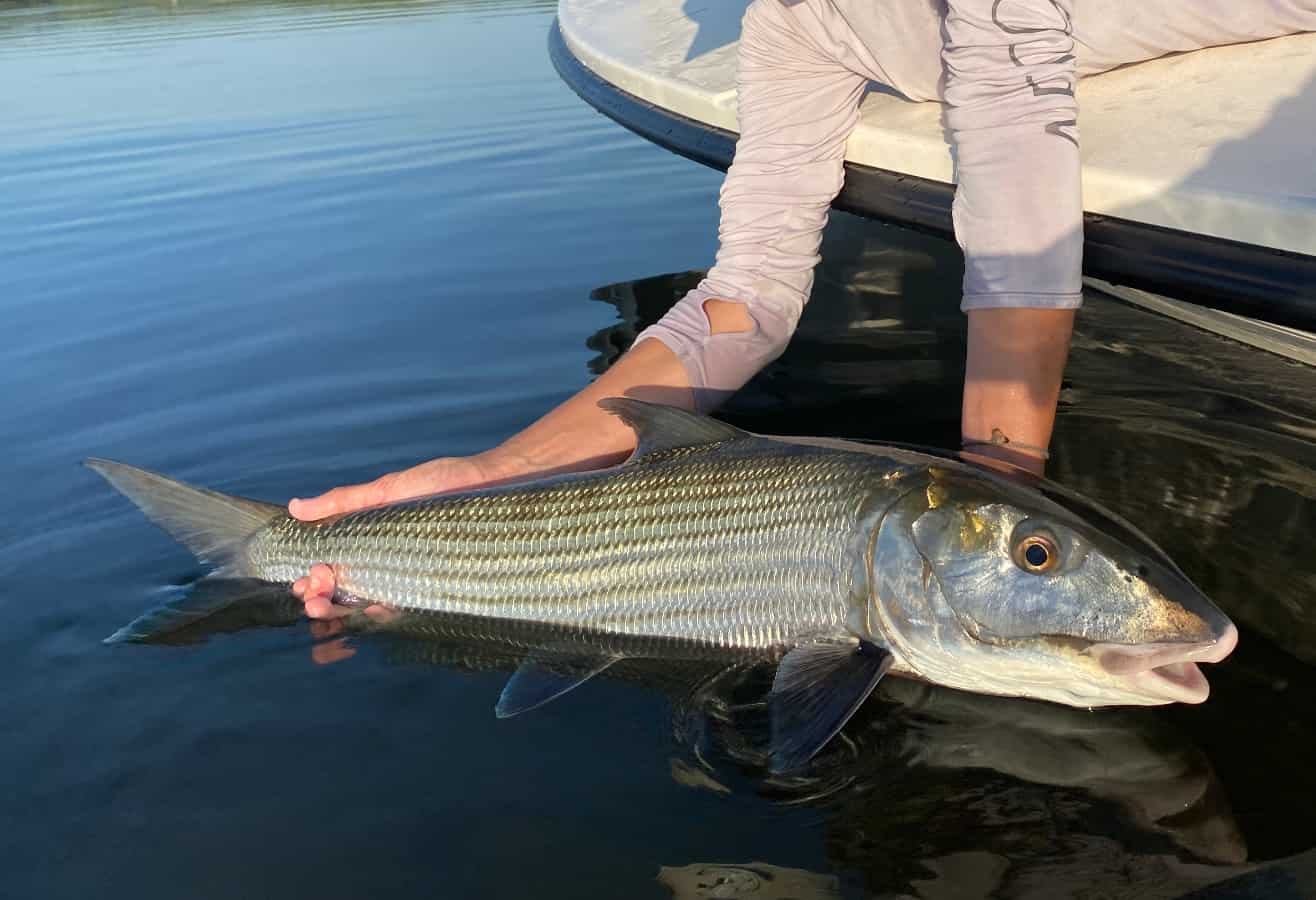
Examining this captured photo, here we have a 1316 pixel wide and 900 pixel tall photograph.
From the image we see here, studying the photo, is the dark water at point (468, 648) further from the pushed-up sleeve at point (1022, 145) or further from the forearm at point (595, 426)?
the pushed-up sleeve at point (1022, 145)

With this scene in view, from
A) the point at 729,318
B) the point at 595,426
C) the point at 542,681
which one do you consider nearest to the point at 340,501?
the point at 595,426

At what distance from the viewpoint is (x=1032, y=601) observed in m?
2.38

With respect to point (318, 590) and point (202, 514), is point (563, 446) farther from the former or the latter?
point (202, 514)

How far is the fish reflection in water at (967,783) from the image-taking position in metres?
2.20

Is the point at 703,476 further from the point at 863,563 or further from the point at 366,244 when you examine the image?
the point at 366,244

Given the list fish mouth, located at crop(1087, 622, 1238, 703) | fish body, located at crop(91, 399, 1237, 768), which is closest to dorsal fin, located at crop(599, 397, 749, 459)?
fish body, located at crop(91, 399, 1237, 768)

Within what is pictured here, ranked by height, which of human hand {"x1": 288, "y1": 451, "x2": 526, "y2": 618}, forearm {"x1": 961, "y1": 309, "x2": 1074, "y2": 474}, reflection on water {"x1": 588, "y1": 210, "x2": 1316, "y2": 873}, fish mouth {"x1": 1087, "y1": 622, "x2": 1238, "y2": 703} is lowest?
reflection on water {"x1": 588, "y1": 210, "x2": 1316, "y2": 873}

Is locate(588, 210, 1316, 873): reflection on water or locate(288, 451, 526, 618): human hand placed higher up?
locate(288, 451, 526, 618): human hand

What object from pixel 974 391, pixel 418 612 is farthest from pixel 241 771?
pixel 974 391

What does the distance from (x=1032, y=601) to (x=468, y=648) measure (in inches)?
55.7

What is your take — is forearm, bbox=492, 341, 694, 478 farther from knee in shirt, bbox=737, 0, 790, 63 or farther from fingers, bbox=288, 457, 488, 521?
knee in shirt, bbox=737, 0, 790, 63

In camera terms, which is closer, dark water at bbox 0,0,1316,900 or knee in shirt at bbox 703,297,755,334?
dark water at bbox 0,0,1316,900

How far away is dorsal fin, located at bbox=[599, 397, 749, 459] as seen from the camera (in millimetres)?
2998

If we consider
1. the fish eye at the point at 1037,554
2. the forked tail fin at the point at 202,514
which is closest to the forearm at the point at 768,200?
the forked tail fin at the point at 202,514
